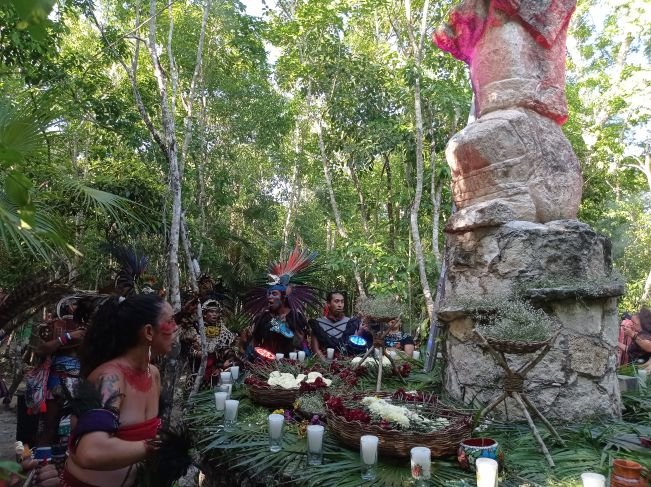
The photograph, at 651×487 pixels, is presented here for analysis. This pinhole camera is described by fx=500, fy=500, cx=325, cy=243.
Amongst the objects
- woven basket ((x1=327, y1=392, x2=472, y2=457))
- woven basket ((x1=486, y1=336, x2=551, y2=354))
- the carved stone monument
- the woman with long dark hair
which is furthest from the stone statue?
the woman with long dark hair

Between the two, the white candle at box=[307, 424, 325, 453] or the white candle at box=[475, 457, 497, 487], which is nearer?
the white candle at box=[475, 457, 497, 487]

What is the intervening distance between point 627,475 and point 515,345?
2.88 ft

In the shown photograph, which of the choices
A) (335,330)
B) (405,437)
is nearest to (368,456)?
(405,437)

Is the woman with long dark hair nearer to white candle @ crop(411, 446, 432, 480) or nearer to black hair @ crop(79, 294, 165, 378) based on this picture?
black hair @ crop(79, 294, 165, 378)

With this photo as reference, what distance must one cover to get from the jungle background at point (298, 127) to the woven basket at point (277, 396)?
3458 millimetres

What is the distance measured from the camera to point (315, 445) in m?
→ 3.06

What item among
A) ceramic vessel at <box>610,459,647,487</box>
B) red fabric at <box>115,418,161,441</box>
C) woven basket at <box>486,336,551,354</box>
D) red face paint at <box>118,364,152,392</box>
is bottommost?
ceramic vessel at <box>610,459,647,487</box>

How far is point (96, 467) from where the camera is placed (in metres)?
1.85

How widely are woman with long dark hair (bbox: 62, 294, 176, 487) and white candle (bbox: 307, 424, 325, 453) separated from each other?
1.04 m

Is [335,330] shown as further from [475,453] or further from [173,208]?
[475,453]

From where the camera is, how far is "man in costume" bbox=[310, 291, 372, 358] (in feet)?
20.4

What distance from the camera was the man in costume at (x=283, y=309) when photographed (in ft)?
18.7

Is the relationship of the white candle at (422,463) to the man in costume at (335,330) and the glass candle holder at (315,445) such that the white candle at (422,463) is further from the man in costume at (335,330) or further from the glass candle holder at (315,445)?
the man in costume at (335,330)

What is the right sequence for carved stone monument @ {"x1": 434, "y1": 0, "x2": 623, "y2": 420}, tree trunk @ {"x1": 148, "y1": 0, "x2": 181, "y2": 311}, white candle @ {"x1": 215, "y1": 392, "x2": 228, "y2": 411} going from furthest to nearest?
tree trunk @ {"x1": 148, "y1": 0, "x2": 181, "y2": 311} → white candle @ {"x1": 215, "y1": 392, "x2": 228, "y2": 411} → carved stone monument @ {"x1": 434, "y1": 0, "x2": 623, "y2": 420}
